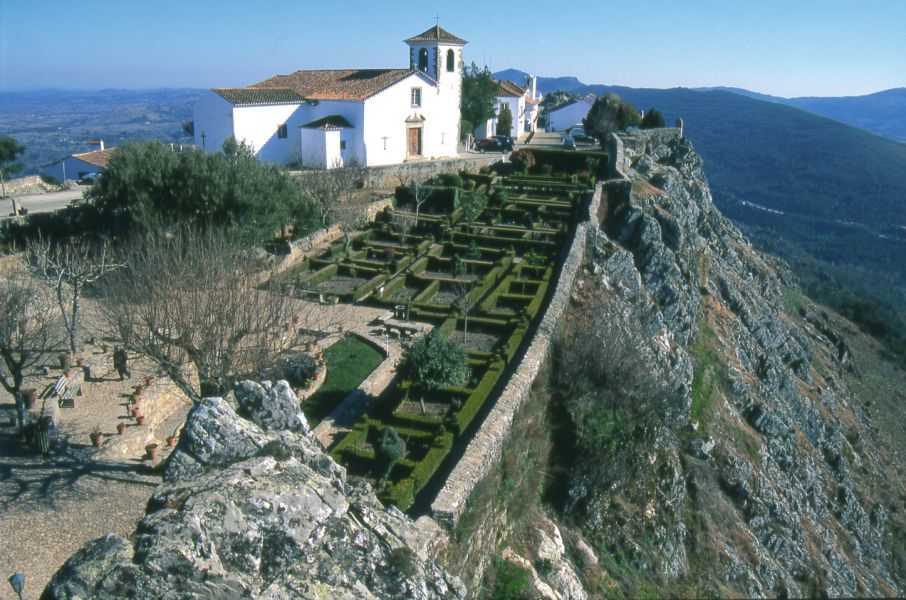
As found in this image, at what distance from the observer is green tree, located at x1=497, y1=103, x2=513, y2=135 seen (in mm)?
59906

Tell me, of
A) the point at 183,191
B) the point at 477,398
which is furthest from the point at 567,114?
the point at 477,398

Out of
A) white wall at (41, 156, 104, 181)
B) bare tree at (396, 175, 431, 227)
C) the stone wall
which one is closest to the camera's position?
bare tree at (396, 175, 431, 227)

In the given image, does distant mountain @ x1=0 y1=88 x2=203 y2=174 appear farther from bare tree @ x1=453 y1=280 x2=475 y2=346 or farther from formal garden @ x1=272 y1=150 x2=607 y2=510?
bare tree @ x1=453 y1=280 x2=475 y2=346

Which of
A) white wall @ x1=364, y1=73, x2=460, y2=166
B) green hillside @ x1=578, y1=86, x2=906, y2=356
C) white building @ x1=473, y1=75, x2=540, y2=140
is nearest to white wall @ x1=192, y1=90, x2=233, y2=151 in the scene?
white wall @ x1=364, y1=73, x2=460, y2=166

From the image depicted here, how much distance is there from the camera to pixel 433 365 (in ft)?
52.9

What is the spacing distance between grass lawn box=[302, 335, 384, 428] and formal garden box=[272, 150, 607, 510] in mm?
168

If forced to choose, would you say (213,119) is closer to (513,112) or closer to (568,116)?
(513,112)

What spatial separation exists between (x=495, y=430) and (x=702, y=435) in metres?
11.7

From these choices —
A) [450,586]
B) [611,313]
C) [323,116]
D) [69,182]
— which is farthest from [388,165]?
[450,586]

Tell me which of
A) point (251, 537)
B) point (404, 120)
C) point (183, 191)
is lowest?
point (251, 537)

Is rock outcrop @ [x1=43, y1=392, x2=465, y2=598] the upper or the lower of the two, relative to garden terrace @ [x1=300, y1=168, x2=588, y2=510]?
upper

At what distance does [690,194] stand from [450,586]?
43165mm

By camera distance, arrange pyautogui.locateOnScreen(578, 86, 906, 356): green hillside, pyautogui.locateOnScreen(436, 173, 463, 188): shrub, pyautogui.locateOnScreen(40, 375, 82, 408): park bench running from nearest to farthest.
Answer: pyautogui.locateOnScreen(40, 375, 82, 408): park bench → pyautogui.locateOnScreen(436, 173, 463, 188): shrub → pyautogui.locateOnScreen(578, 86, 906, 356): green hillside

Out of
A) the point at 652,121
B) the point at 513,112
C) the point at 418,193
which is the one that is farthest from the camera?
the point at 513,112
